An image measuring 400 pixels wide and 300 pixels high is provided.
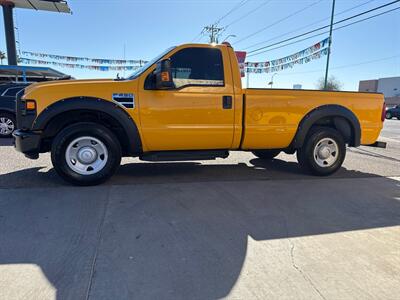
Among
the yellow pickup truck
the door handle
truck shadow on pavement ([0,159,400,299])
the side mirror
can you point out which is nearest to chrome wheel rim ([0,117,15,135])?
truck shadow on pavement ([0,159,400,299])

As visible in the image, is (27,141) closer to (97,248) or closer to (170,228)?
(97,248)

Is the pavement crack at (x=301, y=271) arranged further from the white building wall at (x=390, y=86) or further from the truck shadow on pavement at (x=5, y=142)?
the white building wall at (x=390, y=86)

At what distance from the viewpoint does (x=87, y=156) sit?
486 cm

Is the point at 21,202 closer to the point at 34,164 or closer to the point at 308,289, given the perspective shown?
the point at 34,164

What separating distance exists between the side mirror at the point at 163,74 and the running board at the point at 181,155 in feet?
3.57

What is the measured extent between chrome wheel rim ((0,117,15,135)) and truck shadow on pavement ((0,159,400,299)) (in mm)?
5185

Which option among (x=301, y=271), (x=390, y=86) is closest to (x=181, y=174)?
(x=301, y=271)

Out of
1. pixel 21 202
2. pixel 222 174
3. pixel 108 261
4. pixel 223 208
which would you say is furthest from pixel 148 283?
pixel 222 174

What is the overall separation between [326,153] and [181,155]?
8.75ft

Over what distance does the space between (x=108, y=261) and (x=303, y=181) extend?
375 centimetres

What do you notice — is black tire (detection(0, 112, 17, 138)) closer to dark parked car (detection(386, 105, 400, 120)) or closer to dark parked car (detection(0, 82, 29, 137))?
dark parked car (detection(0, 82, 29, 137))

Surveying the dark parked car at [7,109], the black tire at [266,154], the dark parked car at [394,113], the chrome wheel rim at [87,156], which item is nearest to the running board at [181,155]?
the chrome wheel rim at [87,156]

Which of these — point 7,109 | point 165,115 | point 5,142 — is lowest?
point 5,142

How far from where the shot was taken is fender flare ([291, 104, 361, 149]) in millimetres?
5484
